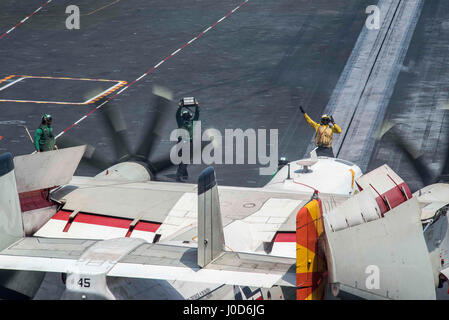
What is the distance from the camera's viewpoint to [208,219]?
12266 millimetres

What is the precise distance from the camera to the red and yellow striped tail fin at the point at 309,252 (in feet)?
38.4

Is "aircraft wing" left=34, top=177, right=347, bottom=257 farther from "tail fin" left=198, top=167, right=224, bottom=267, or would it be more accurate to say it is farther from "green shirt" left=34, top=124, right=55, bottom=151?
"green shirt" left=34, top=124, right=55, bottom=151

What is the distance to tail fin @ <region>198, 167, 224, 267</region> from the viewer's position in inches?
471

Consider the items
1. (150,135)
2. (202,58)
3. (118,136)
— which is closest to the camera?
(150,135)

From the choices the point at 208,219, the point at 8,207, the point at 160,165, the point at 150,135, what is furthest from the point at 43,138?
the point at 208,219

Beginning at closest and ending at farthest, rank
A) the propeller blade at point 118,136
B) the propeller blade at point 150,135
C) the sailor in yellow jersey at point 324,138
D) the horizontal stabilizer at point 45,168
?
the horizontal stabilizer at point 45,168 < the propeller blade at point 150,135 < the propeller blade at point 118,136 < the sailor in yellow jersey at point 324,138

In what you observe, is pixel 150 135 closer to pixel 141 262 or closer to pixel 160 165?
pixel 160 165

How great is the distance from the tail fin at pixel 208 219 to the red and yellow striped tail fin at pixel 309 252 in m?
1.59

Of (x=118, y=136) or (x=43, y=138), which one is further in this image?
(x=43, y=138)

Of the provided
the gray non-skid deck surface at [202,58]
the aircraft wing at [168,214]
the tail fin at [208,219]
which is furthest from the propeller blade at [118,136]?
the tail fin at [208,219]

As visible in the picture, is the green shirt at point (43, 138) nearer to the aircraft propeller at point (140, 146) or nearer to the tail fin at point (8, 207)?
the aircraft propeller at point (140, 146)

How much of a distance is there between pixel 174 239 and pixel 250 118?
19480mm

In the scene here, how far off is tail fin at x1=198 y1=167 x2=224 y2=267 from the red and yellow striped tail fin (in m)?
1.59

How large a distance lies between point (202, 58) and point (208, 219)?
32.4m
